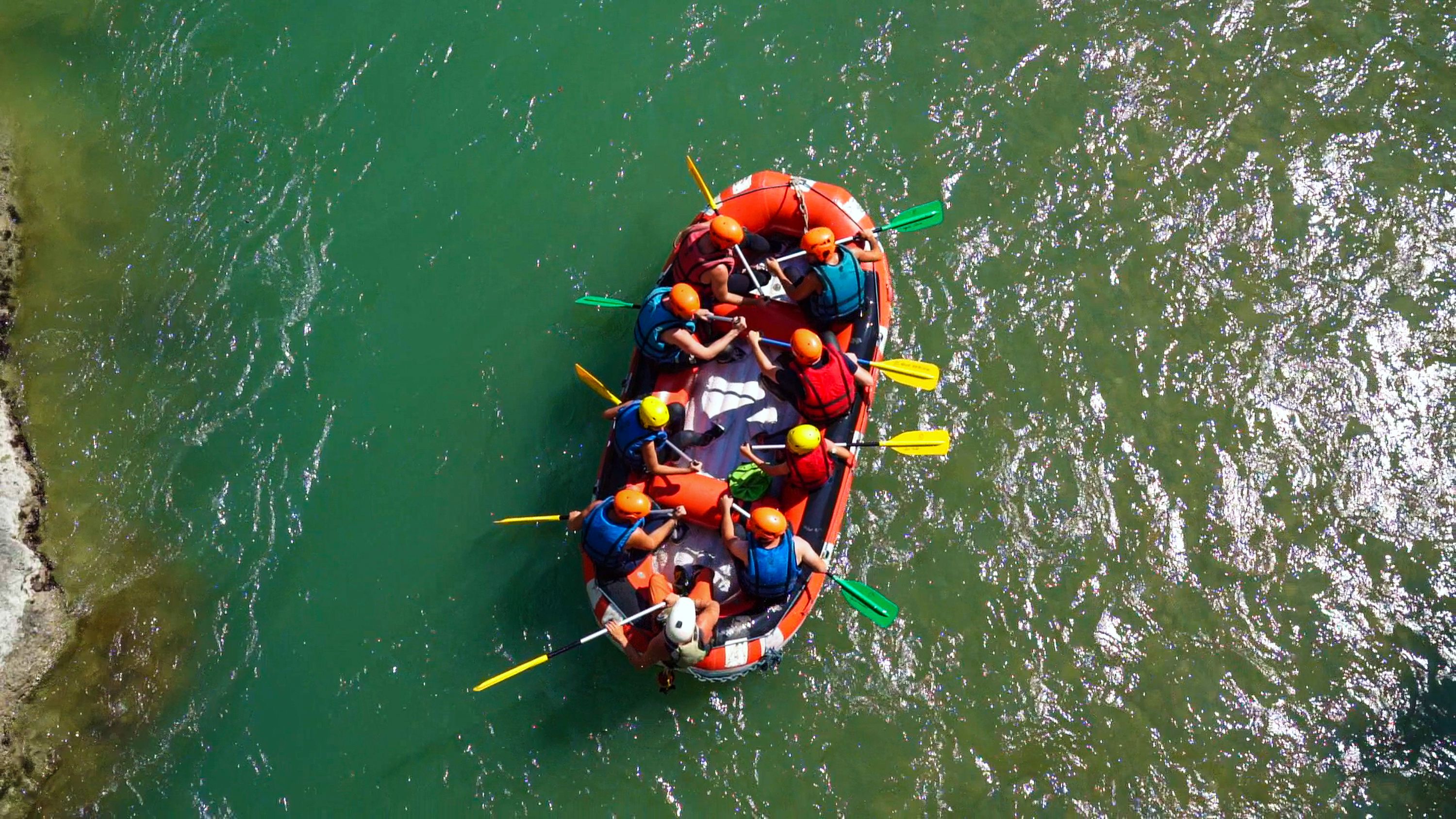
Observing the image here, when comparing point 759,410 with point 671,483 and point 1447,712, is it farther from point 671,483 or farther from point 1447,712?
point 1447,712

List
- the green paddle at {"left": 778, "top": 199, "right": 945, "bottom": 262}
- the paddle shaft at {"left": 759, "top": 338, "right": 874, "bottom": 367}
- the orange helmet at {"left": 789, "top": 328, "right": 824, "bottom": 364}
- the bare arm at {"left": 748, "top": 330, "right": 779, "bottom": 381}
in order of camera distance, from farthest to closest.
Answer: the green paddle at {"left": 778, "top": 199, "right": 945, "bottom": 262}
the paddle shaft at {"left": 759, "top": 338, "right": 874, "bottom": 367}
the bare arm at {"left": 748, "top": 330, "right": 779, "bottom": 381}
the orange helmet at {"left": 789, "top": 328, "right": 824, "bottom": 364}

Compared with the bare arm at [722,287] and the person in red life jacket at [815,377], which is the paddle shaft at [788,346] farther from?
the bare arm at [722,287]

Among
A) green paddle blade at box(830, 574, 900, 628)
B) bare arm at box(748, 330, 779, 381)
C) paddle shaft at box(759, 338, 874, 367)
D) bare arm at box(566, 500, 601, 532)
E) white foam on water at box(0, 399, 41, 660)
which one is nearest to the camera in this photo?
bare arm at box(566, 500, 601, 532)

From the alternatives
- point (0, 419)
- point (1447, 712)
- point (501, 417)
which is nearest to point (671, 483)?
point (501, 417)

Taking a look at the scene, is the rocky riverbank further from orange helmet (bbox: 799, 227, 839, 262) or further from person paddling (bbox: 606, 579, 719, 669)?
orange helmet (bbox: 799, 227, 839, 262)

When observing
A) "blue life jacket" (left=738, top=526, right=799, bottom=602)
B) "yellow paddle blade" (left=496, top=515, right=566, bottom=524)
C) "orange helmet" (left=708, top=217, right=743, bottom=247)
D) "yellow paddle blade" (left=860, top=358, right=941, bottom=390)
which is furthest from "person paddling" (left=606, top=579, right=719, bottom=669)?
"orange helmet" (left=708, top=217, right=743, bottom=247)
